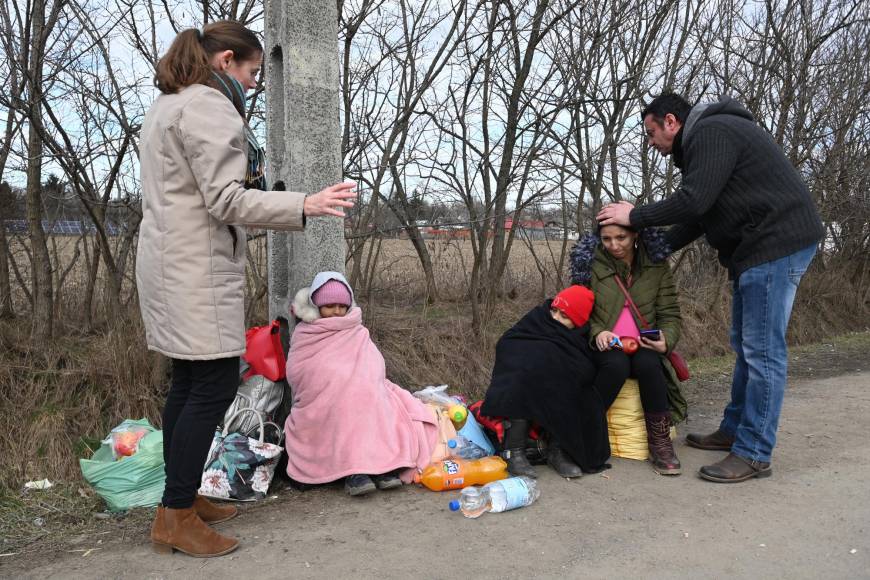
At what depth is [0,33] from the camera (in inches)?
184

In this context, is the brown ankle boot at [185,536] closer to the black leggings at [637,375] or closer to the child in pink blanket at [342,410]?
the child in pink blanket at [342,410]

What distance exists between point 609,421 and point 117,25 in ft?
13.9

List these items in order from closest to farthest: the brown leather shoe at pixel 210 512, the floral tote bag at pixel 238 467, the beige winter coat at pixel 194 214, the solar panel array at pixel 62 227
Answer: the beige winter coat at pixel 194 214
the brown leather shoe at pixel 210 512
the floral tote bag at pixel 238 467
the solar panel array at pixel 62 227

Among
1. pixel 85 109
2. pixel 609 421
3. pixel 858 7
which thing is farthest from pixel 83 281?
pixel 858 7

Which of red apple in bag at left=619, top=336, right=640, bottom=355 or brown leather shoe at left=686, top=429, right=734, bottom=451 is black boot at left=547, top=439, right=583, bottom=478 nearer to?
red apple in bag at left=619, top=336, right=640, bottom=355

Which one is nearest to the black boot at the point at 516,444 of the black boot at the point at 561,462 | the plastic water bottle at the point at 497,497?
the black boot at the point at 561,462

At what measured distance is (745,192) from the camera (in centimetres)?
350

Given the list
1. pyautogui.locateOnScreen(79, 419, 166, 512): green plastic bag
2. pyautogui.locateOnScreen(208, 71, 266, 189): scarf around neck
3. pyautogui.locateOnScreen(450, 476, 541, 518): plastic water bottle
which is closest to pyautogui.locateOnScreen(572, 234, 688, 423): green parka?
pyautogui.locateOnScreen(450, 476, 541, 518): plastic water bottle

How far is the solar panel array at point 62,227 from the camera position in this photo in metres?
5.11

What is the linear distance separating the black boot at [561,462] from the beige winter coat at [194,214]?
183 centimetres

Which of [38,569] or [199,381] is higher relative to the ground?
[199,381]

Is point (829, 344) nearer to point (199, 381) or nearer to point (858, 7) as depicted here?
point (858, 7)

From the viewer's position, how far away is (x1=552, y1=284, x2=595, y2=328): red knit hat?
3.87 metres

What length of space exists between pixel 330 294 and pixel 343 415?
63cm
